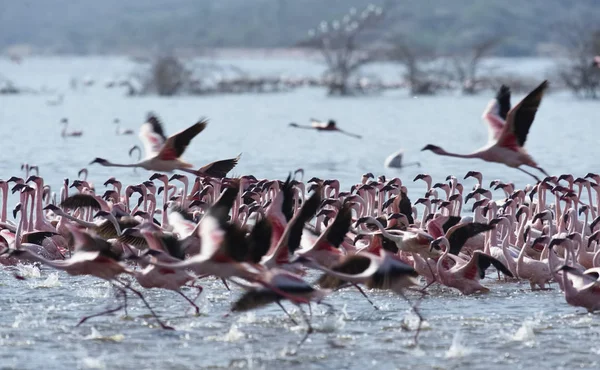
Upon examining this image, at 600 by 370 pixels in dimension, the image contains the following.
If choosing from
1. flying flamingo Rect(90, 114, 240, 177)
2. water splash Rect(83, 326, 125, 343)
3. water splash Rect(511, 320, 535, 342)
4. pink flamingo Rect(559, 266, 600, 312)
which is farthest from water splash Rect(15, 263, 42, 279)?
pink flamingo Rect(559, 266, 600, 312)

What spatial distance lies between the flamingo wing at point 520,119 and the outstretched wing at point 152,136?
3.42 metres

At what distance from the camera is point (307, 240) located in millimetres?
10625

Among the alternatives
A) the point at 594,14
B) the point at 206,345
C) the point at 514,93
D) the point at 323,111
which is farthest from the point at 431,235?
the point at 594,14

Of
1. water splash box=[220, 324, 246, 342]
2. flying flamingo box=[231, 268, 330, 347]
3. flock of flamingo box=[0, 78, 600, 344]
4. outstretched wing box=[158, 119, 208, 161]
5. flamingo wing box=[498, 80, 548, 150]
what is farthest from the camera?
outstretched wing box=[158, 119, 208, 161]

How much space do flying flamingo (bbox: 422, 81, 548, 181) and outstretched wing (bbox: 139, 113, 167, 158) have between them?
281cm

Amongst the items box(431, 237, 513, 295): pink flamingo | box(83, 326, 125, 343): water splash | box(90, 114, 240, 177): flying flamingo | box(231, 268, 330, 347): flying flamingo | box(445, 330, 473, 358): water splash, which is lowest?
box(83, 326, 125, 343): water splash

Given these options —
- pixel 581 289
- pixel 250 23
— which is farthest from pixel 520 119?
pixel 250 23

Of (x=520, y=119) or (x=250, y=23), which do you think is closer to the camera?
(x=520, y=119)

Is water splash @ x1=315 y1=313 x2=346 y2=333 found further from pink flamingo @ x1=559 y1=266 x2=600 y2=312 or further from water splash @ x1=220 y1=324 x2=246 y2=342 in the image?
pink flamingo @ x1=559 y1=266 x2=600 y2=312

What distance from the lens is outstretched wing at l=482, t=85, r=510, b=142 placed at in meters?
11.9

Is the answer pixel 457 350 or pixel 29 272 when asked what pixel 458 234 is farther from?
pixel 29 272

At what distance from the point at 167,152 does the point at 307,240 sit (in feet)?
6.67

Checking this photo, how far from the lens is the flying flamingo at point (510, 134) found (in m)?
10.9

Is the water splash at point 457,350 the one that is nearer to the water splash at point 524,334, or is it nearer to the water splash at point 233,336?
the water splash at point 524,334
